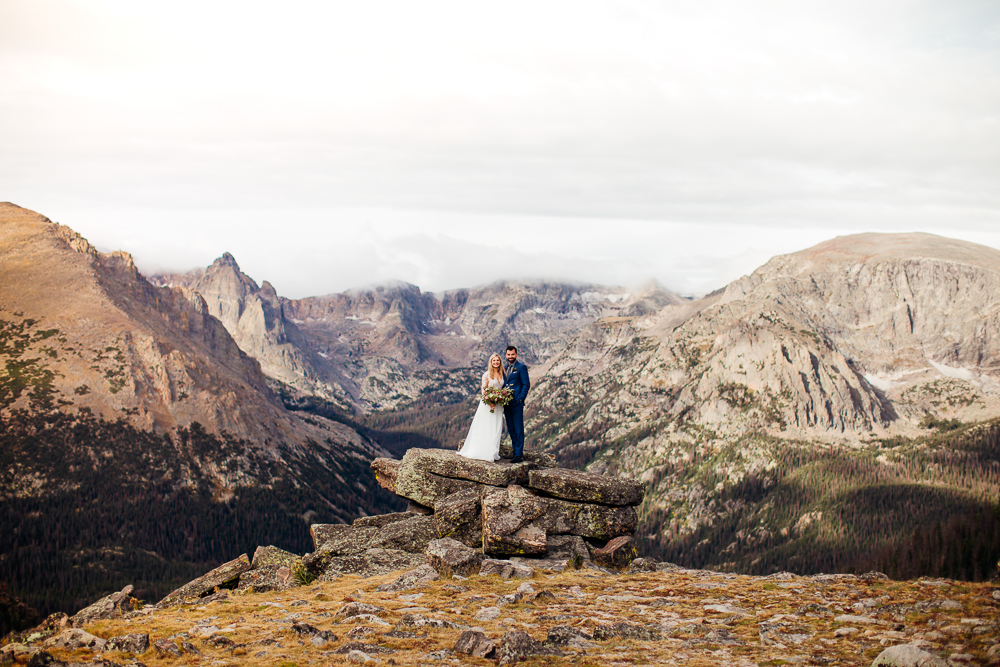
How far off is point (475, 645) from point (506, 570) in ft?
36.2

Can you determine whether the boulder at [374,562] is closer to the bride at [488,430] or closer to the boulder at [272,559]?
the boulder at [272,559]

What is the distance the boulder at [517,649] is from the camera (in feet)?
55.8

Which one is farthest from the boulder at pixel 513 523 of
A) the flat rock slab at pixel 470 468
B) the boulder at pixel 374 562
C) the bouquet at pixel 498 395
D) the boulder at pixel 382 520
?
the boulder at pixel 382 520

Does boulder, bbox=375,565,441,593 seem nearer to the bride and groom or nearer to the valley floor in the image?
the valley floor

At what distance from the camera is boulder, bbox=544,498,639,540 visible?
35.0 metres

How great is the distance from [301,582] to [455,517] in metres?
9.17

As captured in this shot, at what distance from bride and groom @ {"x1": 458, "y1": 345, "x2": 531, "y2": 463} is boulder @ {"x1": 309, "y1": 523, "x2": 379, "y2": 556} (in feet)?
27.5

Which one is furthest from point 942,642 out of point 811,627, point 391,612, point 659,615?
point 391,612

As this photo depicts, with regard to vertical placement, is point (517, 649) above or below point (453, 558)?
above

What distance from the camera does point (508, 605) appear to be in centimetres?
2369

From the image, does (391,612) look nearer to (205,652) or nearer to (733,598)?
(205,652)

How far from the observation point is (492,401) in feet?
124

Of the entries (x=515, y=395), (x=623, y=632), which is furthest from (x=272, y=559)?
(x=623, y=632)

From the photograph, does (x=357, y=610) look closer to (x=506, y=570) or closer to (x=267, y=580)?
(x=506, y=570)
